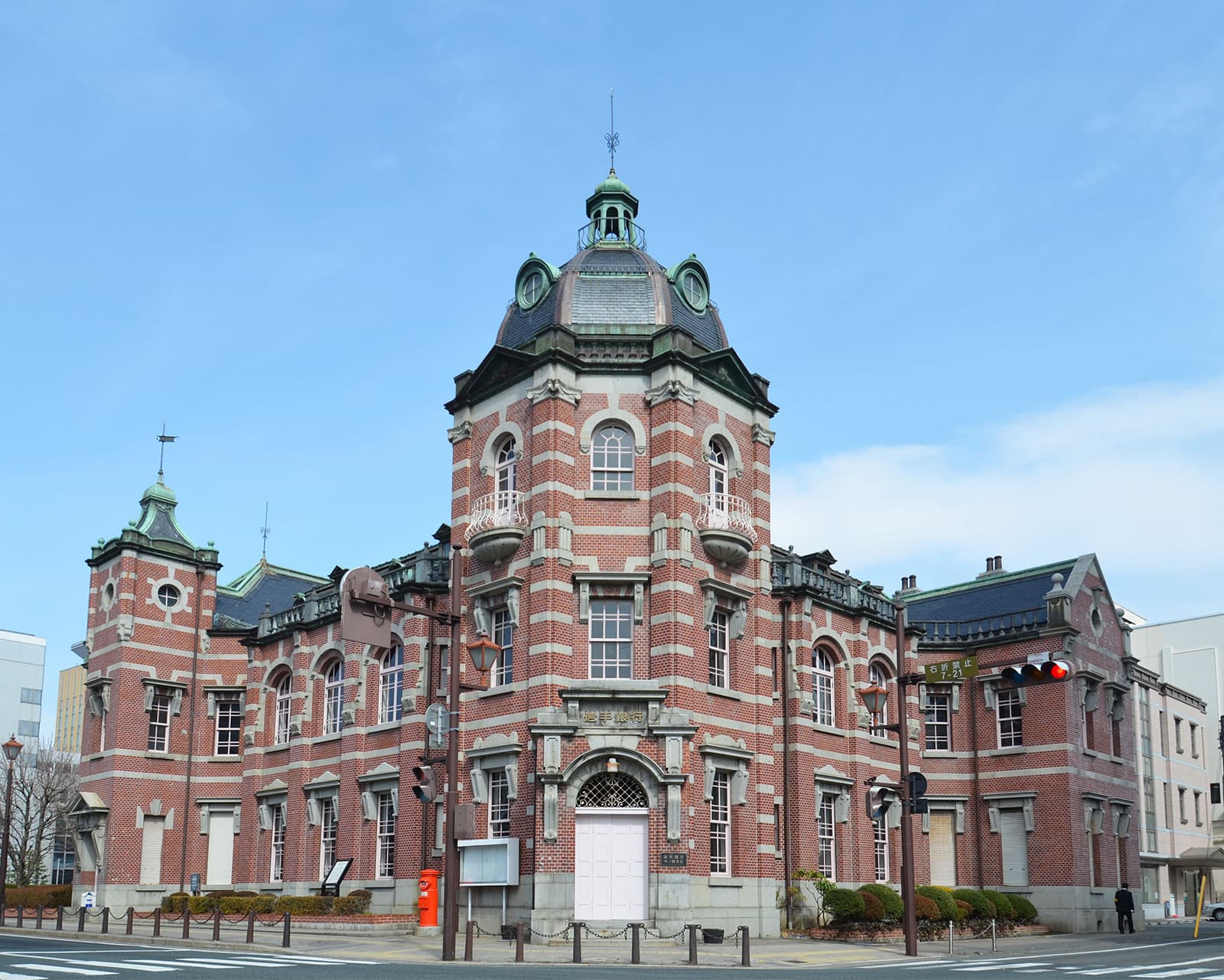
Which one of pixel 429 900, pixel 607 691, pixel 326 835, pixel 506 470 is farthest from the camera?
pixel 326 835

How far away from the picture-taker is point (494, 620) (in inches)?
1328

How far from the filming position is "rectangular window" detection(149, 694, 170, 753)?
1750 inches

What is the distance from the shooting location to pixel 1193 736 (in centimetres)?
6112

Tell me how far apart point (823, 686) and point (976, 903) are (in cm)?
760

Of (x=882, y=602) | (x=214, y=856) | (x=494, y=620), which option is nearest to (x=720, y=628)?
(x=494, y=620)

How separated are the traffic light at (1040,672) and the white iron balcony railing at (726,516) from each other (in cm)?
969

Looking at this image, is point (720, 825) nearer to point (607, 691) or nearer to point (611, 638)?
point (607, 691)

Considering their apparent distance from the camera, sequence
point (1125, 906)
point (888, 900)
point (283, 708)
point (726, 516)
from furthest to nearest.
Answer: point (283, 708)
point (1125, 906)
point (726, 516)
point (888, 900)

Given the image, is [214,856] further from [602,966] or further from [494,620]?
[602,966]

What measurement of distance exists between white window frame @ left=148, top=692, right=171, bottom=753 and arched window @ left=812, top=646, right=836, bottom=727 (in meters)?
22.8

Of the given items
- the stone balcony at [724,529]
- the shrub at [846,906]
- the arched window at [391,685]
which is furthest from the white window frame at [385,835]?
the shrub at [846,906]

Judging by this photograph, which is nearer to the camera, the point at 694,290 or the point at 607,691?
the point at 607,691

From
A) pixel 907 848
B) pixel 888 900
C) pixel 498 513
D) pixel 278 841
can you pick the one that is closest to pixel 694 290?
pixel 498 513

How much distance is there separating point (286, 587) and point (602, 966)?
33206 millimetres
